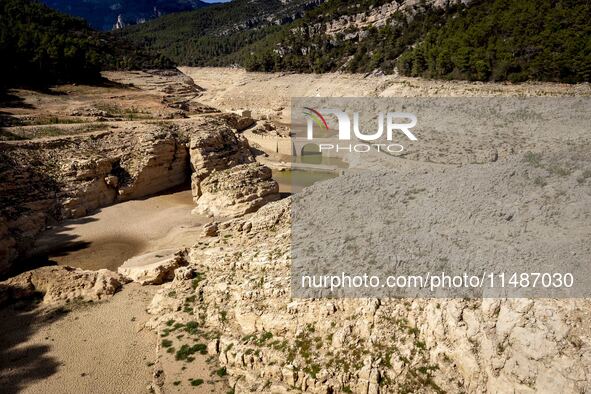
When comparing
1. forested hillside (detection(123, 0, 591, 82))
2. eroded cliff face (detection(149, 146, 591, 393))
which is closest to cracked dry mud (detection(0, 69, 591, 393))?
eroded cliff face (detection(149, 146, 591, 393))

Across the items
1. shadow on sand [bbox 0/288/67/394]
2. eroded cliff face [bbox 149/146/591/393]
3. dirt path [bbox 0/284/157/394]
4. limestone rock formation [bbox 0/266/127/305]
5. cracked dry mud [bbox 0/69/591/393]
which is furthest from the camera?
limestone rock formation [bbox 0/266/127/305]

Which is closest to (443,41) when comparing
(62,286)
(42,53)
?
(42,53)

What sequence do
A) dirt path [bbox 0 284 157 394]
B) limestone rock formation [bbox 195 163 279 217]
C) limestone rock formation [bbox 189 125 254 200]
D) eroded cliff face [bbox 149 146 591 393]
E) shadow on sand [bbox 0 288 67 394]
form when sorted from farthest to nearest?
limestone rock formation [bbox 189 125 254 200]
limestone rock formation [bbox 195 163 279 217]
shadow on sand [bbox 0 288 67 394]
dirt path [bbox 0 284 157 394]
eroded cliff face [bbox 149 146 591 393]

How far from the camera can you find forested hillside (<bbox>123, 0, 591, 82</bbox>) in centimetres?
4272

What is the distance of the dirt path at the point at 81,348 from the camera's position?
14016 mm

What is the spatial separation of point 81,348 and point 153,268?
15.9 feet

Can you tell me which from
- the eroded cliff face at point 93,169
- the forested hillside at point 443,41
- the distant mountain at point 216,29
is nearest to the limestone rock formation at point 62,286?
the eroded cliff face at point 93,169

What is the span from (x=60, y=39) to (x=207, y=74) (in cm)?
5432

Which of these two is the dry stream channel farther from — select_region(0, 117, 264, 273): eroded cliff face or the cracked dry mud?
the cracked dry mud

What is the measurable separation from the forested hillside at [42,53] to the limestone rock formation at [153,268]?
126ft

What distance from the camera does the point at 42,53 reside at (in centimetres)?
5069

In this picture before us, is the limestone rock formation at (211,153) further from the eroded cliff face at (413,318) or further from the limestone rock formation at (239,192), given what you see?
the eroded cliff face at (413,318)

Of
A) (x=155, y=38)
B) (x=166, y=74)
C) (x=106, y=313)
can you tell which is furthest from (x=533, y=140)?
(x=155, y=38)

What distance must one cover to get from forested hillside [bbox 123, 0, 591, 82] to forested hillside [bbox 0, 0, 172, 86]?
33588 mm
